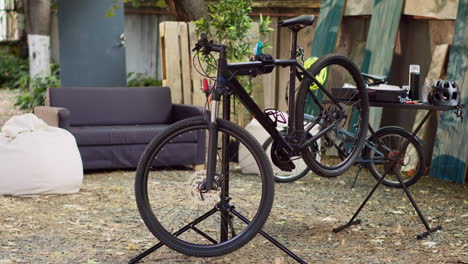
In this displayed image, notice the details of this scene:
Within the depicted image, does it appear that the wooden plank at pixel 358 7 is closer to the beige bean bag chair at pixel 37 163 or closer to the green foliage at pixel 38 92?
the beige bean bag chair at pixel 37 163

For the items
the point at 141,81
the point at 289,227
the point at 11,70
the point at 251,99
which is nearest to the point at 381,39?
the point at 289,227

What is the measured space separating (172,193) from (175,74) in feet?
6.48

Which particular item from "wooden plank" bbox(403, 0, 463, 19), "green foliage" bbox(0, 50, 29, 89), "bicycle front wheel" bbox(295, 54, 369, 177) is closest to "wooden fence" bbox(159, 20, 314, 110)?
"wooden plank" bbox(403, 0, 463, 19)

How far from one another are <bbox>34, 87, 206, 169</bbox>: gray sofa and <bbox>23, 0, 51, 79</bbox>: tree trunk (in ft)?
14.4

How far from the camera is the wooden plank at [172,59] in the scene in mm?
7168

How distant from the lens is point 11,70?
14.3 metres

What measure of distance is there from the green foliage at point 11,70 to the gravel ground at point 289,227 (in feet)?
28.5

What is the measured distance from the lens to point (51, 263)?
3.73m

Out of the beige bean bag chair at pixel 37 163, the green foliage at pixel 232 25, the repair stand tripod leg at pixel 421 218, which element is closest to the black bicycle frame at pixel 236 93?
the repair stand tripod leg at pixel 421 218

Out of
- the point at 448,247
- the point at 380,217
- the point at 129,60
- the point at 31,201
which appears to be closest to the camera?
the point at 448,247

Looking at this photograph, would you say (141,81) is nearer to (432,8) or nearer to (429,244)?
(432,8)

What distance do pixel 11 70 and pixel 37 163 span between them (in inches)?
378

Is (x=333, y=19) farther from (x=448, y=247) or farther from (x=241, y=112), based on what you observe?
(x=448, y=247)

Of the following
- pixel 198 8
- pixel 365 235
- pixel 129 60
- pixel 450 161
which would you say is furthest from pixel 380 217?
pixel 129 60
